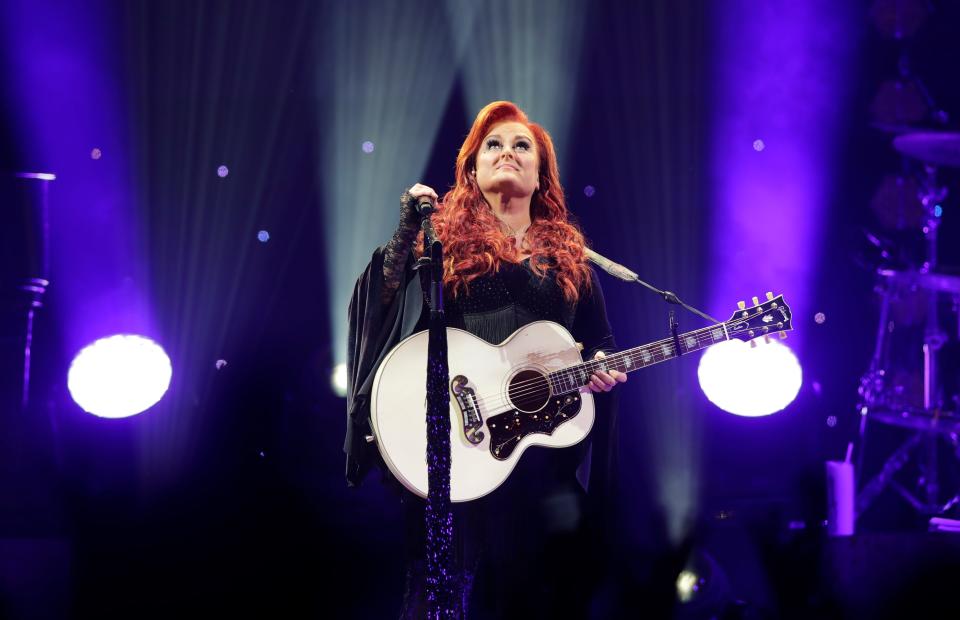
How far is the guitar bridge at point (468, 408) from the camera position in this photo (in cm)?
318

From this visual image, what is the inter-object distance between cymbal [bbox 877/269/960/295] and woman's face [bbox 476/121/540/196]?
10.3 feet

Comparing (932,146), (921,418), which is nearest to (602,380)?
(921,418)

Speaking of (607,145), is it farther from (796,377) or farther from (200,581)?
(200,581)

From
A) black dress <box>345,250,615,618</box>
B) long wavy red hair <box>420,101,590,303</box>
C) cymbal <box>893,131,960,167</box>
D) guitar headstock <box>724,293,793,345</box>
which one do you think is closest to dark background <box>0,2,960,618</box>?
cymbal <box>893,131,960,167</box>

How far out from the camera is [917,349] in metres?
6.22

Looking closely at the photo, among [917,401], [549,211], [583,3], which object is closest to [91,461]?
[549,211]

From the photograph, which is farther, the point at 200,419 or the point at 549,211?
the point at 200,419

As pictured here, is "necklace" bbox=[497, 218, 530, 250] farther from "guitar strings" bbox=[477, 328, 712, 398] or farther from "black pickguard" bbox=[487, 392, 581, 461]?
"black pickguard" bbox=[487, 392, 581, 461]

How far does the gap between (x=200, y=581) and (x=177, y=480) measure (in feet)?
2.07

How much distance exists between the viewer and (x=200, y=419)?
4.97 metres

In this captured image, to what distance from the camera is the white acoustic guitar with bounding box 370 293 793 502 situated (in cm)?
312

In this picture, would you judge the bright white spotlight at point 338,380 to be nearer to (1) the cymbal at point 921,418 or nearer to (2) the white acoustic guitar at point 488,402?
(2) the white acoustic guitar at point 488,402

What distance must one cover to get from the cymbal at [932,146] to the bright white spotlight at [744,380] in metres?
1.56

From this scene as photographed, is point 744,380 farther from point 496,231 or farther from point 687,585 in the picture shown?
point 496,231
